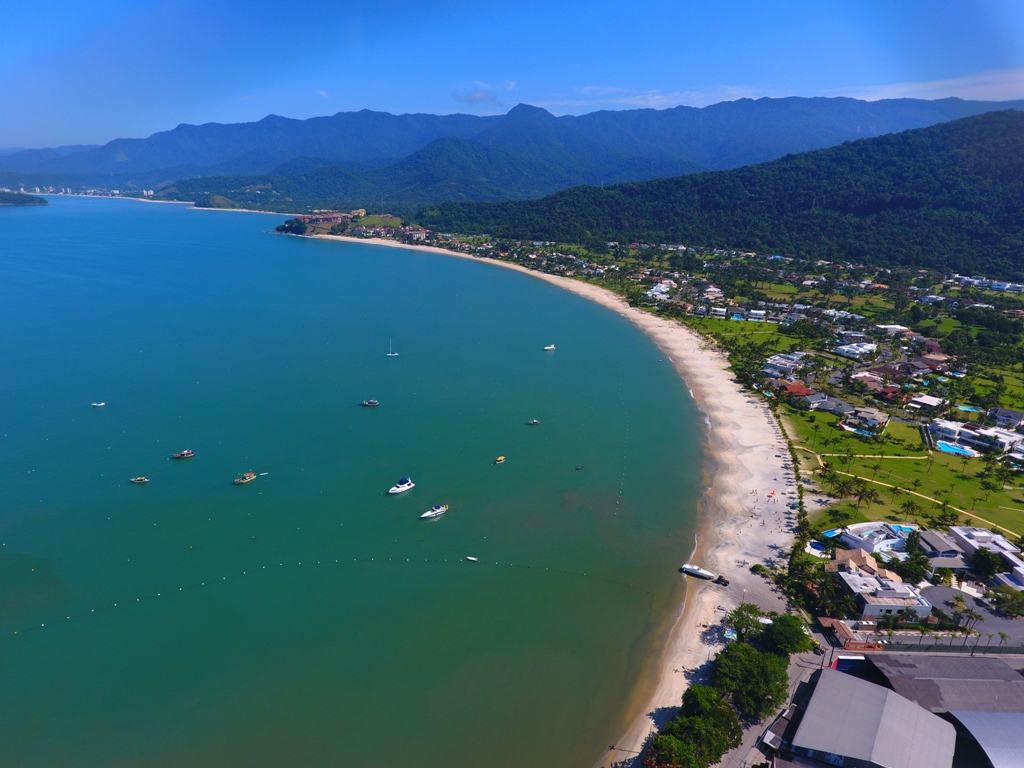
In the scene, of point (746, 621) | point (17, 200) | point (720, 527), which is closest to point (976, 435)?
point (720, 527)

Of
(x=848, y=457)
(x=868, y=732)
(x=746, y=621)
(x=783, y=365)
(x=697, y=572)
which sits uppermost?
(x=783, y=365)

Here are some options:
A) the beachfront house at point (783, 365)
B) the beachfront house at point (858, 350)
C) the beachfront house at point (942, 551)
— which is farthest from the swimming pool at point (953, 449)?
the beachfront house at point (858, 350)

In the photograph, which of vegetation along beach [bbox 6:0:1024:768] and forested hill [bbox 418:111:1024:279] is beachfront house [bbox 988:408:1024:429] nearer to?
vegetation along beach [bbox 6:0:1024:768]

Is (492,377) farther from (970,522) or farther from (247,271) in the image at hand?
(247,271)

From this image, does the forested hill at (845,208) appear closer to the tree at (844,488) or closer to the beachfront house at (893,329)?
the beachfront house at (893,329)

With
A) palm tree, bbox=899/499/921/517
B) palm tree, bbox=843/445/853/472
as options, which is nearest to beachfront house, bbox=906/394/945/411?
palm tree, bbox=843/445/853/472

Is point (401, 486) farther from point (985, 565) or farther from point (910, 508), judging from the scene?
point (985, 565)
